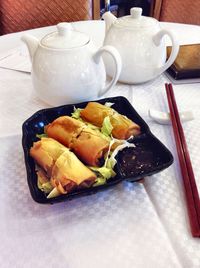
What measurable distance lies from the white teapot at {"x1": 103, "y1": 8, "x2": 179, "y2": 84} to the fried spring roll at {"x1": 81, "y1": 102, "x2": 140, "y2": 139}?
0.19 meters

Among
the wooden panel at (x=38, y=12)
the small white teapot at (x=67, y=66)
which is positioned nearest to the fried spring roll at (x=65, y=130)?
the small white teapot at (x=67, y=66)

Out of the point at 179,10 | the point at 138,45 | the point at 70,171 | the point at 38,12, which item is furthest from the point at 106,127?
the point at 179,10

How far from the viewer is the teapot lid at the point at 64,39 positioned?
1.73ft

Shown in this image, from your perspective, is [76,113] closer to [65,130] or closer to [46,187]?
[65,130]

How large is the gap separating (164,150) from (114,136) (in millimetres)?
86

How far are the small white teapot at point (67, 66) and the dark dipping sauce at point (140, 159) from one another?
0.54 feet

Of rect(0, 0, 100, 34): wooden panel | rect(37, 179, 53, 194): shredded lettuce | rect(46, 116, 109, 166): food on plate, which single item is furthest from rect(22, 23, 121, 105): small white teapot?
rect(0, 0, 100, 34): wooden panel

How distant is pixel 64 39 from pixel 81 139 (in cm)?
23

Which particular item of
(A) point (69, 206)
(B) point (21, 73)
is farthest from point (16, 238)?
(B) point (21, 73)

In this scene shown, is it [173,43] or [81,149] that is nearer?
[81,149]

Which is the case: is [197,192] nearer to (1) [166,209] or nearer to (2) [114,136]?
(1) [166,209]

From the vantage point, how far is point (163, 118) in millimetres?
535

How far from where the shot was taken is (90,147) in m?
0.40

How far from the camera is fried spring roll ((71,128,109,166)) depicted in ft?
1.29
